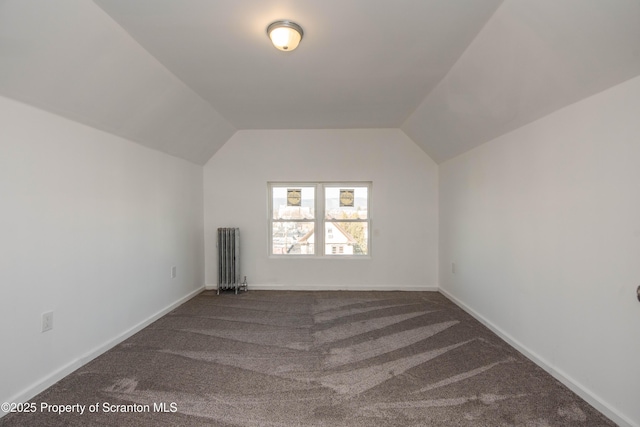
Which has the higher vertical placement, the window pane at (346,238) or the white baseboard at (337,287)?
the window pane at (346,238)

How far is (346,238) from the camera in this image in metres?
4.76

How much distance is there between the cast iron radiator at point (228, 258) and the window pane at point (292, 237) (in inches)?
24.3

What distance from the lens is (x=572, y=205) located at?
2.04 m

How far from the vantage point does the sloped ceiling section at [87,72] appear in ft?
5.27

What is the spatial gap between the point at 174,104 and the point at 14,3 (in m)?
1.57

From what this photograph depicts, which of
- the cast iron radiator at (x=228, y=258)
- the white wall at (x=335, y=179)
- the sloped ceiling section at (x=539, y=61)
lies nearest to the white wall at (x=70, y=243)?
the cast iron radiator at (x=228, y=258)

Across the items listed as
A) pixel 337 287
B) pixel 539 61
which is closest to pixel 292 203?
pixel 337 287

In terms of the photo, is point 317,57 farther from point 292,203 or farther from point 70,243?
point 292,203

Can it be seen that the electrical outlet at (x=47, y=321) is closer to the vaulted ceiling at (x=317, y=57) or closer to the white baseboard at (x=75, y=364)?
the white baseboard at (x=75, y=364)

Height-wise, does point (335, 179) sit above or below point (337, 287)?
above

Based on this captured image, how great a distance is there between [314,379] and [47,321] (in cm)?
201

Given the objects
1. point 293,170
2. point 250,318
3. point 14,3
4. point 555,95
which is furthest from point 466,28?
point 250,318

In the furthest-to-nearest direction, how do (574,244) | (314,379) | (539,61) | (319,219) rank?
(319,219) → (314,379) → (574,244) → (539,61)

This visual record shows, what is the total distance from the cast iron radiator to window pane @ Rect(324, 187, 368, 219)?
5.08ft
